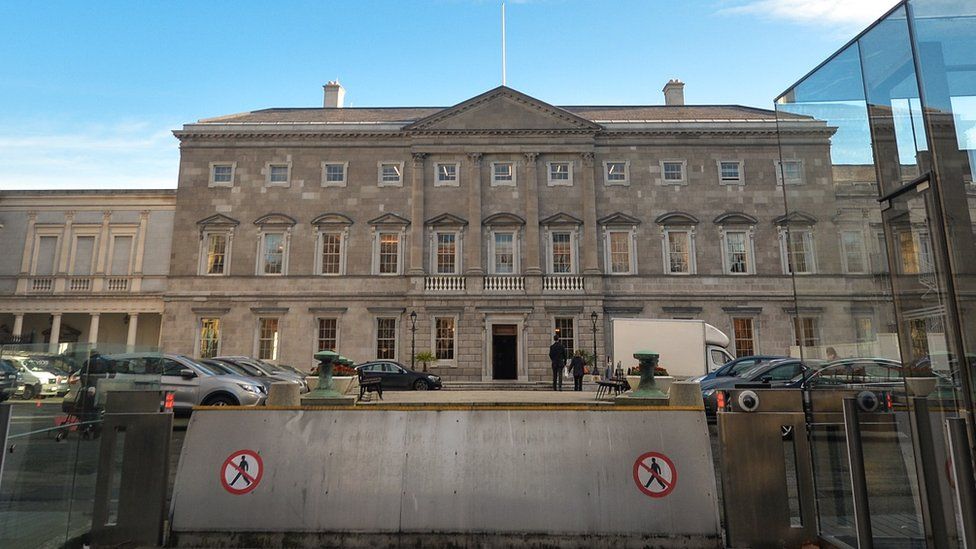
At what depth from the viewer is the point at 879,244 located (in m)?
4.70

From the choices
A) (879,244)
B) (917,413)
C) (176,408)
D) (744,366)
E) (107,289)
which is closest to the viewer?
(917,413)

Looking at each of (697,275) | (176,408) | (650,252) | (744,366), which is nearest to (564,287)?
(650,252)

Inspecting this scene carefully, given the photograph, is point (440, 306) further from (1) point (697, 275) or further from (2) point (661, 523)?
(2) point (661, 523)

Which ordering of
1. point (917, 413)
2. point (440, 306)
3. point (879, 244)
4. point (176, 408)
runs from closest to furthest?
point (917, 413) → point (879, 244) → point (176, 408) → point (440, 306)

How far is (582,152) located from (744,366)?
61.8 ft

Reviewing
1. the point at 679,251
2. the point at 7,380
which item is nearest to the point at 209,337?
the point at 679,251

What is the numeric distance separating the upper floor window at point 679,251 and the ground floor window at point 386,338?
51.4 feet

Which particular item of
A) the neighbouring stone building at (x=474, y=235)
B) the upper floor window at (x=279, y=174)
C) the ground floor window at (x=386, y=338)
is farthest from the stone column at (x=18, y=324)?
the ground floor window at (x=386, y=338)

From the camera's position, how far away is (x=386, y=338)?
1315 inches

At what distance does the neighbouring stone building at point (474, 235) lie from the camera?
108 feet

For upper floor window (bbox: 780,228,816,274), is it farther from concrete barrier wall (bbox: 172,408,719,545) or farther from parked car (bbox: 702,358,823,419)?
parked car (bbox: 702,358,823,419)

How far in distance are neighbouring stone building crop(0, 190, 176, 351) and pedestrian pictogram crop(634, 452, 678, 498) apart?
36.1 metres

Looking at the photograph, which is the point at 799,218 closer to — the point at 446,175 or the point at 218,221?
the point at 446,175

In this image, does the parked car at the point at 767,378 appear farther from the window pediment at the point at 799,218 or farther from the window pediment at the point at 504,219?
the window pediment at the point at 504,219
